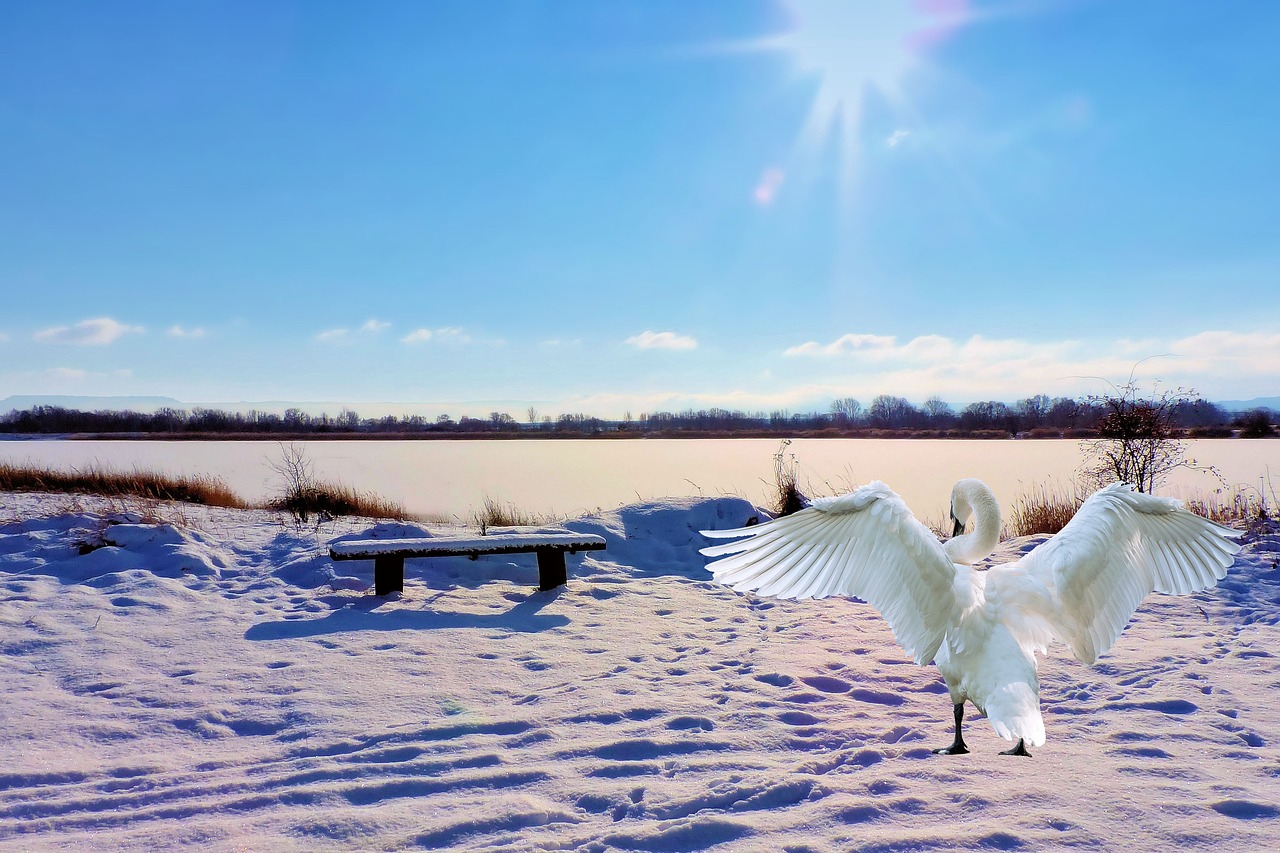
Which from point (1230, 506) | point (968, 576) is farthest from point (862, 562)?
point (1230, 506)

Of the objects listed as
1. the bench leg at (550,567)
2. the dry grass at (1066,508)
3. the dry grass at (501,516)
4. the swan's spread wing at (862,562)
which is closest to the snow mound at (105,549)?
the bench leg at (550,567)

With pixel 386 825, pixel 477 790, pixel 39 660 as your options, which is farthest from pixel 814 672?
pixel 39 660

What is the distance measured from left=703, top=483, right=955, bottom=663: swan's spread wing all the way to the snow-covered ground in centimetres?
69

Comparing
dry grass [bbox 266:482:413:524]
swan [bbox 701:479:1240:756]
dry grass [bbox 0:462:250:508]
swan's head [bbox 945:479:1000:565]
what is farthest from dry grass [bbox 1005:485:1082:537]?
dry grass [bbox 0:462:250:508]

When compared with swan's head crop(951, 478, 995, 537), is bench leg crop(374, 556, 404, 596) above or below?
below

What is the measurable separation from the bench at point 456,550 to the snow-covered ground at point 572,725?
0.74 ft

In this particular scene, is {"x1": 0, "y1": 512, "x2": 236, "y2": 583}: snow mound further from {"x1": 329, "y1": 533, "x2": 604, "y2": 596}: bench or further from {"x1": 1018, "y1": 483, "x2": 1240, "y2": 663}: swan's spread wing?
{"x1": 1018, "y1": 483, "x2": 1240, "y2": 663}: swan's spread wing

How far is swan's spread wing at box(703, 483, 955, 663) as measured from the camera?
10.2 ft

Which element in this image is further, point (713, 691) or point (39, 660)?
point (39, 660)

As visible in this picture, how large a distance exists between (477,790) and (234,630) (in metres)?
3.40

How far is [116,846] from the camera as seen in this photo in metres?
2.60

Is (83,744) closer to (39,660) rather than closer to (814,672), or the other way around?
(39,660)

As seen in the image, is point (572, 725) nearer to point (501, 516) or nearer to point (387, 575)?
point (387, 575)

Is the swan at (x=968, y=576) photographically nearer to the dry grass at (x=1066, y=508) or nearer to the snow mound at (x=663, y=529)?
the snow mound at (x=663, y=529)
